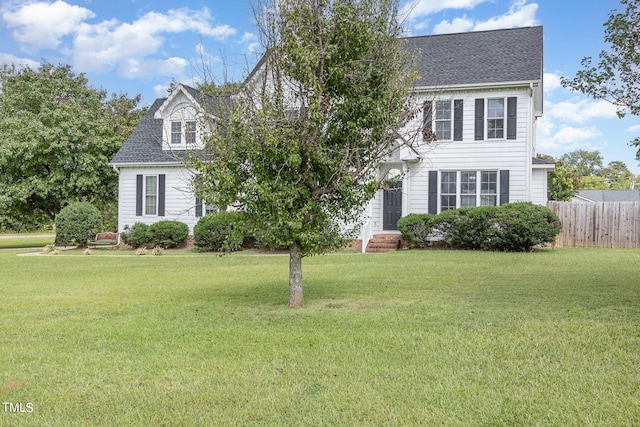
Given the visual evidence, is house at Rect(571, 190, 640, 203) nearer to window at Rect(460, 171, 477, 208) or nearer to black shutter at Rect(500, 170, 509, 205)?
black shutter at Rect(500, 170, 509, 205)

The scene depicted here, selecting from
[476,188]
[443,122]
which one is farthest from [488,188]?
[443,122]

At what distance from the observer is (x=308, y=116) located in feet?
24.6

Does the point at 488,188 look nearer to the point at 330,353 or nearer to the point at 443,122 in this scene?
the point at 443,122

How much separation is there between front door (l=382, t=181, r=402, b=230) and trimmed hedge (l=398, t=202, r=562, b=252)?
119 centimetres

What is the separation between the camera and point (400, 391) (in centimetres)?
424

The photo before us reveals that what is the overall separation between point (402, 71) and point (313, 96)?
1.51 m

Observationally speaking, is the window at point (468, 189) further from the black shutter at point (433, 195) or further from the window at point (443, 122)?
the window at point (443, 122)

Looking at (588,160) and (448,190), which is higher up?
(588,160)

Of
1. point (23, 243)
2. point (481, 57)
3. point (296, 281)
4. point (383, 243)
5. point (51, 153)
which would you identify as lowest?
point (23, 243)

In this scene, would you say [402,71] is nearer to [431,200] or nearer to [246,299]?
[246,299]

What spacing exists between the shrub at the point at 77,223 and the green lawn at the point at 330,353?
12271 millimetres

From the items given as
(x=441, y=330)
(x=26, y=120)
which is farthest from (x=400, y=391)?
(x=26, y=120)

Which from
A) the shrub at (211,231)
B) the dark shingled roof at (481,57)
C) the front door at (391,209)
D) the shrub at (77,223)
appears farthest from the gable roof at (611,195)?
the shrub at (77,223)

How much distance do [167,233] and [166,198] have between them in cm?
172
